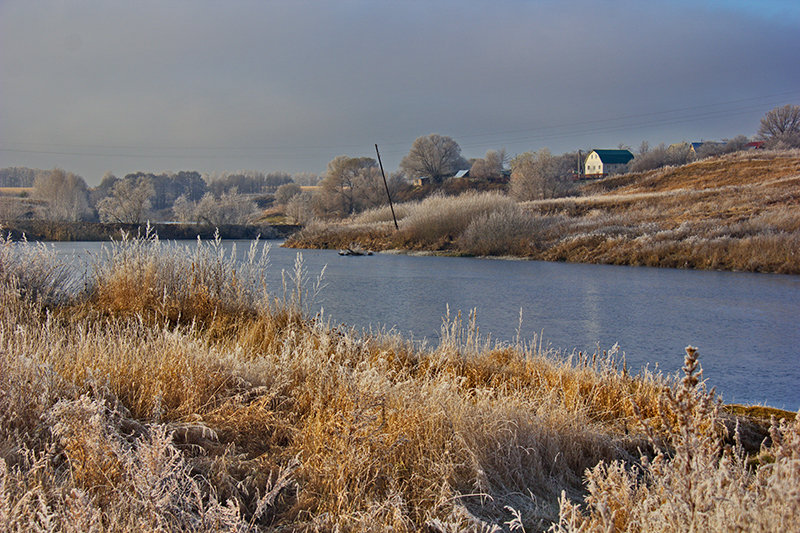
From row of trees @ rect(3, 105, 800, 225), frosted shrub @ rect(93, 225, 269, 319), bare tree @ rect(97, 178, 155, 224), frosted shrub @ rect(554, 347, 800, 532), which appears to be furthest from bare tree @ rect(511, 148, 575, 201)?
frosted shrub @ rect(554, 347, 800, 532)

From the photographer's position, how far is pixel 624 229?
2508 centimetres

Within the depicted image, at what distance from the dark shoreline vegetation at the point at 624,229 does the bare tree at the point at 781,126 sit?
33.5m

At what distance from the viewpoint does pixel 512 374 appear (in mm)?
6410

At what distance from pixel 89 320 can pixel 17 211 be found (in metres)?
41.2

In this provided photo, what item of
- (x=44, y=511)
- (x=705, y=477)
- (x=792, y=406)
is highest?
(x=705, y=477)

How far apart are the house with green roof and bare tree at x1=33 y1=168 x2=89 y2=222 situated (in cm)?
7626

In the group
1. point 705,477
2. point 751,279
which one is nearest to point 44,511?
point 705,477

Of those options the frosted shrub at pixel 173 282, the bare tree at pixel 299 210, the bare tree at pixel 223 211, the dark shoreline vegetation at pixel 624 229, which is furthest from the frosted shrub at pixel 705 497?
the bare tree at pixel 299 210

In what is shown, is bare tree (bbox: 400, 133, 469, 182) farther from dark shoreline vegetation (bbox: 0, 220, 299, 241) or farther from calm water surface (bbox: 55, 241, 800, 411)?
calm water surface (bbox: 55, 241, 800, 411)

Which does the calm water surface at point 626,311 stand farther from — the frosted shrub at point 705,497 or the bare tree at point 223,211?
the bare tree at point 223,211

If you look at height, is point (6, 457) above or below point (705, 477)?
below

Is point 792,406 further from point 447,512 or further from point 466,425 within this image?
point 447,512

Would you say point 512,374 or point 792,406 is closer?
point 792,406

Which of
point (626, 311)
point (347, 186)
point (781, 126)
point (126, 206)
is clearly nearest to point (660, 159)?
point (781, 126)
